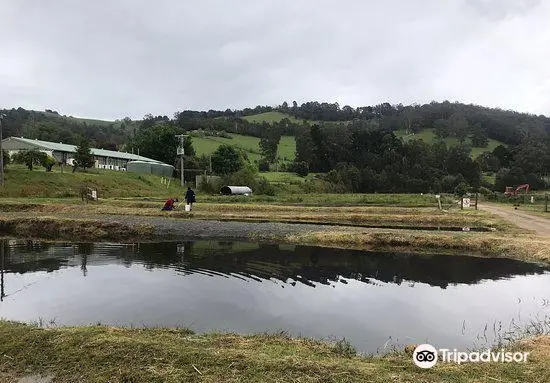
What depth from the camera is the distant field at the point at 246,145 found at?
123m

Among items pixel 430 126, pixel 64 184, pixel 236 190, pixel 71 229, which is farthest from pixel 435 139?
pixel 71 229

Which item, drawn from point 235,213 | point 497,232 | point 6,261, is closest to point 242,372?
point 6,261

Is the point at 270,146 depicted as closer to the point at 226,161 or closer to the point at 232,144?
the point at 232,144

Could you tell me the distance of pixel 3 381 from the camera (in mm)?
6625

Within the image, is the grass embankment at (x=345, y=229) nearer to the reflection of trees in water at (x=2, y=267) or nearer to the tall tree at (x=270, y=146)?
the reflection of trees in water at (x=2, y=267)

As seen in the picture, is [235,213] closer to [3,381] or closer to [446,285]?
[446,285]

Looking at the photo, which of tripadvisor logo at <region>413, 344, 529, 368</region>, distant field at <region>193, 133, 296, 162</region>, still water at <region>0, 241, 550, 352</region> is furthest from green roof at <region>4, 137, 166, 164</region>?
tripadvisor logo at <region>413, 344, 529, 368</region>

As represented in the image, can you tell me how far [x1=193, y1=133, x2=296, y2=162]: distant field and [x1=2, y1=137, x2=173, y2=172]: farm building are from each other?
80.2ft

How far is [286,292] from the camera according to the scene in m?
13.9

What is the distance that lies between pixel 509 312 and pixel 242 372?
9.19 metres

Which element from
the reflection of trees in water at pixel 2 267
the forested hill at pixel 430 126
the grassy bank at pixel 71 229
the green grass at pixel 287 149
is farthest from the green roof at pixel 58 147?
the reflection of trees in water at pixel 2 267

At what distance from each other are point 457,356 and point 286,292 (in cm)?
651

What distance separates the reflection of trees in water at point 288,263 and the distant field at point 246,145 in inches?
3733

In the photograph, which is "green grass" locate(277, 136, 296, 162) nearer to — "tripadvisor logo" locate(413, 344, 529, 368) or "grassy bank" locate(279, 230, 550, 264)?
"grassy bank" locate(279, 230, 550, 264)
